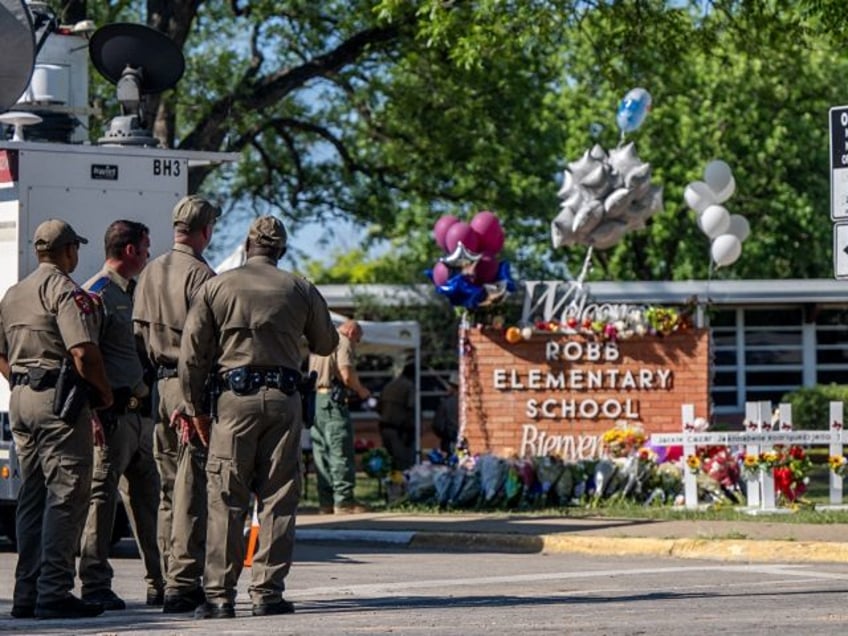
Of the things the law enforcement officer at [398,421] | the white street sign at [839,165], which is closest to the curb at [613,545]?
the white street sign at [839,165]

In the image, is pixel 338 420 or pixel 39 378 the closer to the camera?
pixel 39 378

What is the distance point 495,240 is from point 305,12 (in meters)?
6.17

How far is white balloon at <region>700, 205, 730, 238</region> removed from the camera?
70.8 ft

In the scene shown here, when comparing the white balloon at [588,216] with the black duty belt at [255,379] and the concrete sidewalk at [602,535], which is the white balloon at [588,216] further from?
the black duty belt at [255,379]

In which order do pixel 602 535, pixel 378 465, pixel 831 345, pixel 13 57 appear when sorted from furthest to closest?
pixel 831 345
pixel 378 465
pixel 602 535
pixel 13 57

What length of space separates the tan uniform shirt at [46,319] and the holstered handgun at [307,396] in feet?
3.44

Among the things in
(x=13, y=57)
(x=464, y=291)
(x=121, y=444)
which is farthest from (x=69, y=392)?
(x=464, y=291)

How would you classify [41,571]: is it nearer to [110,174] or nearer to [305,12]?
[110,174]

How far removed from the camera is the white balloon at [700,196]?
21.9m

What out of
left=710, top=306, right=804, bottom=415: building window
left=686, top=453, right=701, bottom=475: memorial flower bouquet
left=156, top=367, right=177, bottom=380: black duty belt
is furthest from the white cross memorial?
left=710, top=306, right=804, bottom=415: building window

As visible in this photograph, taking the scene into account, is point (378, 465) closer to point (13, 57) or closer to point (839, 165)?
point (839, 165)

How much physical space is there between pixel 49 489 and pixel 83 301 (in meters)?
0.96

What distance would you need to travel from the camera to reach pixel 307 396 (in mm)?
9531

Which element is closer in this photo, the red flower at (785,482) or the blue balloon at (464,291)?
the red flower at (785,482)
